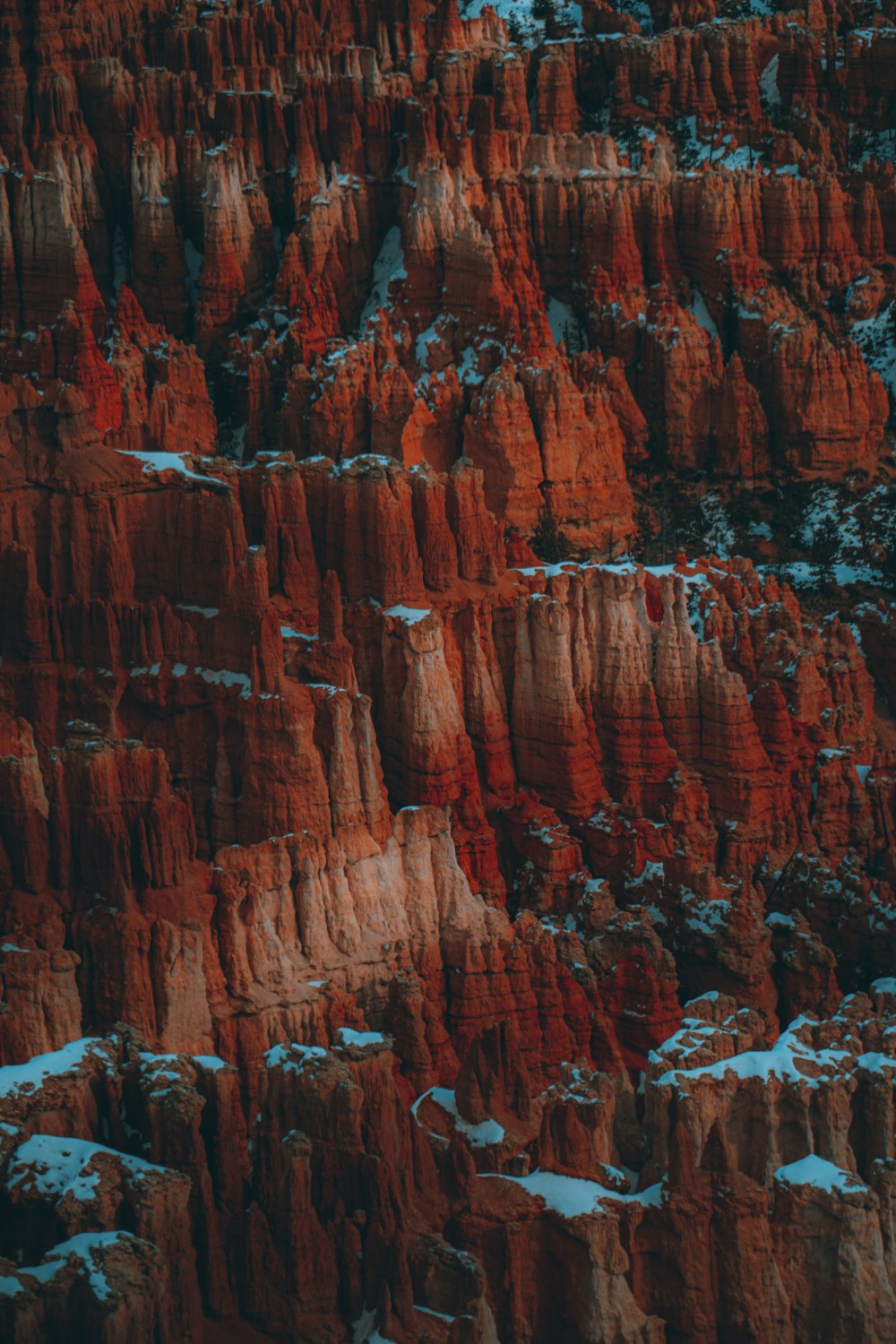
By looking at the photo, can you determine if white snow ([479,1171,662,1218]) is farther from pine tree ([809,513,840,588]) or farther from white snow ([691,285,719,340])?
white snow ([691,285,719,340])

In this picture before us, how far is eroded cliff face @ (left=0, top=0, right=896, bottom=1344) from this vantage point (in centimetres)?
4838

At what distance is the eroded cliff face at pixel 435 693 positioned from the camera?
48.4 meters

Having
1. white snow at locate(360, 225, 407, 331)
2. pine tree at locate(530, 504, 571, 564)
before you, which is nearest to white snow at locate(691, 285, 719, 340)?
white snow at locate(360, 225, 407, 331)

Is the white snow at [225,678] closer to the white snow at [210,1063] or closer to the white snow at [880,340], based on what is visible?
the white snow at [210,1063]

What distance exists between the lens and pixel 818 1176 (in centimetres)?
4894

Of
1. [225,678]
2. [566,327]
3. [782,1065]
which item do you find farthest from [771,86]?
[782,1065]

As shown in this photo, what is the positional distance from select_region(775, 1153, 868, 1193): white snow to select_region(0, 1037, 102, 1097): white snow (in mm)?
8585

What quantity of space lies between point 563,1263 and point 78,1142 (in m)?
5.93

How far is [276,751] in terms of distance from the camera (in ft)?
190

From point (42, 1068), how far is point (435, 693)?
49.8 ft

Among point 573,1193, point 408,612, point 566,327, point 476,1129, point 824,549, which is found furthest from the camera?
point 566,327

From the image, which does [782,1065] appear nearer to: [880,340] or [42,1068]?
[42,1068]

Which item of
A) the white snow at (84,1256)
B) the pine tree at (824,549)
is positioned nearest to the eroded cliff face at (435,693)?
the white snow at (84,1256)

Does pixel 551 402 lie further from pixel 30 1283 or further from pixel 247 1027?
pixel 30 1283
